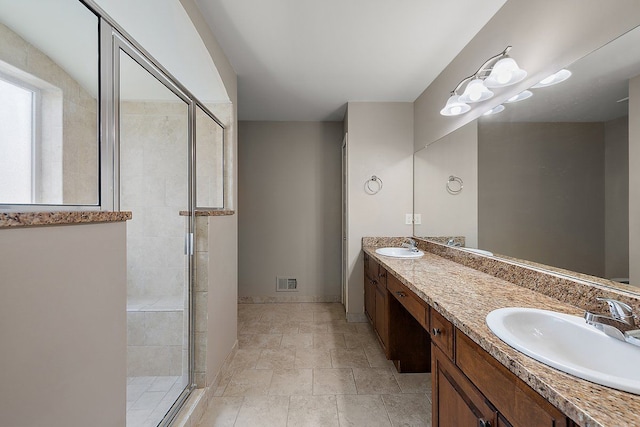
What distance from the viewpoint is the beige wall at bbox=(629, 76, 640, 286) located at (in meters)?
1.00

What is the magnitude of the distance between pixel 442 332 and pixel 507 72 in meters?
1.41

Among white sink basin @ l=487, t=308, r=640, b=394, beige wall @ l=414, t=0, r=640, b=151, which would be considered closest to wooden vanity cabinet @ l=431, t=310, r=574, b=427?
white sink basin @ l=487, t=308, r=640, b=394

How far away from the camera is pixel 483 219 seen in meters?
1.91

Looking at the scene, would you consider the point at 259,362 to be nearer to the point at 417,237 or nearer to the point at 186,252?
the point at 186,252

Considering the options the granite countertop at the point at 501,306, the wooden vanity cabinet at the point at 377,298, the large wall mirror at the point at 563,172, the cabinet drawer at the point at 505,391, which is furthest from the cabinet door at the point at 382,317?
the cabinet drawer at the point at 505,391

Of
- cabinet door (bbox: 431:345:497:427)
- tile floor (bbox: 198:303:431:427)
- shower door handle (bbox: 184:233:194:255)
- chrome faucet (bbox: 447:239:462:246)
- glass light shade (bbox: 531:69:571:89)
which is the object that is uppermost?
glass light shade (bbox: 531:69:571:89)

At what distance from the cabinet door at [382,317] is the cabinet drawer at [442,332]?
0.93m

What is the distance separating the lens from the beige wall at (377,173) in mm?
3059

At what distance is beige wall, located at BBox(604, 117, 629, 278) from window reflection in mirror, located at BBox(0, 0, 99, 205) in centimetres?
199

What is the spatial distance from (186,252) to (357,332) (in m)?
1.94

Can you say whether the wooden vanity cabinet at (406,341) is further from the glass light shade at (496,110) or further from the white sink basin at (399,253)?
the glass light shade at (496,110)

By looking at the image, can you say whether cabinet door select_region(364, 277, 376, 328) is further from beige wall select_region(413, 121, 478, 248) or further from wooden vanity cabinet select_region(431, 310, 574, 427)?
wooden vanity cabinet select_region(431, 310, 574, 427)

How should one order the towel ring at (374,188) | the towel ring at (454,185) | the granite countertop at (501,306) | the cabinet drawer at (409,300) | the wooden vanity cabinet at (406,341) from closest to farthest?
the granite countertop at (501,306)
the cabinet drawer at (409,300)
the wooden vanity cabinet at (406,341)
the towel ring at (454,185)
the towel ring at (374,188)

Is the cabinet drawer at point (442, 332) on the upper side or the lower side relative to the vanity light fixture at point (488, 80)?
lower
